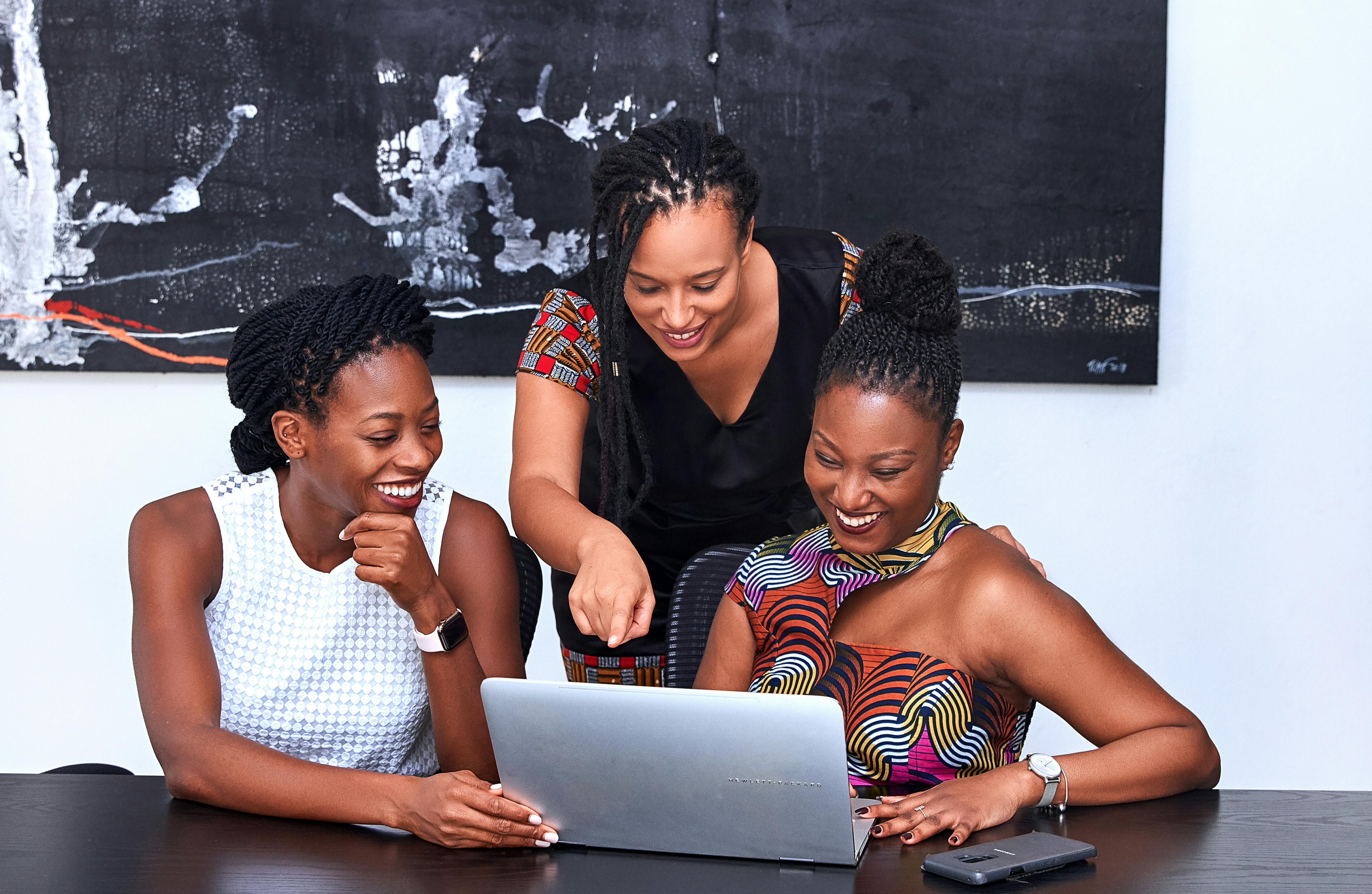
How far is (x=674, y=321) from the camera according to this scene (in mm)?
1667

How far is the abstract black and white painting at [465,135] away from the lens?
9.66ft

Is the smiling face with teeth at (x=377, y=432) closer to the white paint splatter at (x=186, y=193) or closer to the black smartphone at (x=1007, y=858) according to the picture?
the black smartphone at (x=1007, y=858)

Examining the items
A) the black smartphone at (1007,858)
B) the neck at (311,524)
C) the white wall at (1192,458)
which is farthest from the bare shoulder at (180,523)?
the white wall at (1192,458)

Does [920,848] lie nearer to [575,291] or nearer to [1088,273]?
[575,291]

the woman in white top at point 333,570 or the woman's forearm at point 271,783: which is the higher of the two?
the woman in white top at point 333,570

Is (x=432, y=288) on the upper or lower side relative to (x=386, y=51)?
lower

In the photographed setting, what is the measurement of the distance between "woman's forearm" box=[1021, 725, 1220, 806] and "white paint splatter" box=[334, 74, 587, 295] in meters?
1.91

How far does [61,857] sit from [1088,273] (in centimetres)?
262

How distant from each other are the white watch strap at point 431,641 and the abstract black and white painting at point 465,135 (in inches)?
55.9

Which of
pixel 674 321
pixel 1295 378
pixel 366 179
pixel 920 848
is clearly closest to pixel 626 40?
pixel 366 179

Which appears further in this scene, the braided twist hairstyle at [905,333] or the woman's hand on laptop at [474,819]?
the braided twist hairstyle at [905,333]

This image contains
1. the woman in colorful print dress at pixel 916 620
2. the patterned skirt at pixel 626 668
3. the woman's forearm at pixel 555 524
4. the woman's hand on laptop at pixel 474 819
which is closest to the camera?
the woman's hand on laptop at pixel 474 819

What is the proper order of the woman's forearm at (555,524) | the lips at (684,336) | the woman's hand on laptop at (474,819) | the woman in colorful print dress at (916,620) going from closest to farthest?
the woman's hand on laptop at (474,819), the woman in colorful print dress at (916,620), the woman's forearm at (555,524), the lips at (684,336)

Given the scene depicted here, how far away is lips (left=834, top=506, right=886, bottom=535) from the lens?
63.4 inches
